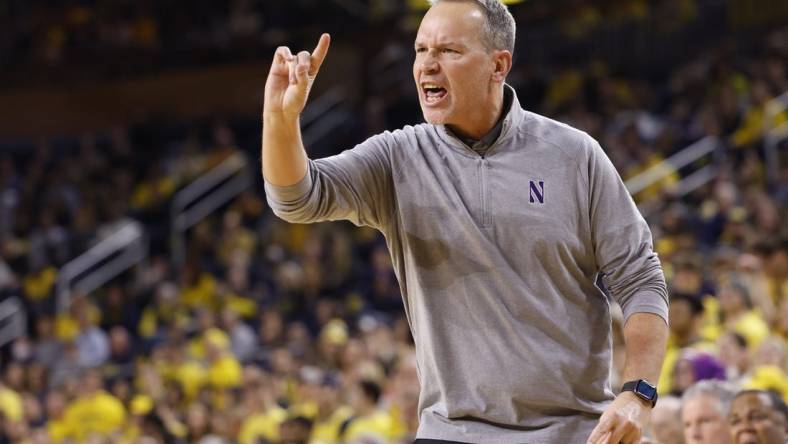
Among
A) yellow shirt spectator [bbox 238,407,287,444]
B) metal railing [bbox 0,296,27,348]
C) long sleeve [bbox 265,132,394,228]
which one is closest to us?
long sleeve [bbox 265,132,394,228]

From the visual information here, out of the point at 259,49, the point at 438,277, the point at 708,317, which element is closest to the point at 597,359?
the point at 438,277

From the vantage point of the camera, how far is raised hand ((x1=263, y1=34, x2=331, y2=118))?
107 inches

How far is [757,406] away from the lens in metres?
4.53

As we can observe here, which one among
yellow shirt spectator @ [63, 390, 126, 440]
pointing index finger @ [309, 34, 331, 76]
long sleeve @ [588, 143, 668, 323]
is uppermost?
pointing index finger @ [309, 34, 331, 76]

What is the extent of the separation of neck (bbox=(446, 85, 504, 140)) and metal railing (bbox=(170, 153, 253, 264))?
12.1 m

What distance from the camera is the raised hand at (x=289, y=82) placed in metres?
2.72

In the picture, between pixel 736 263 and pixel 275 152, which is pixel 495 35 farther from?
pixel 736 263

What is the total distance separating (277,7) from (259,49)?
2.17 ft

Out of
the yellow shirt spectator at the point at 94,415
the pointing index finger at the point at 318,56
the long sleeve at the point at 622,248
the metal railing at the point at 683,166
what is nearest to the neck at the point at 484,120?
the long sleeve at the point at 622,248

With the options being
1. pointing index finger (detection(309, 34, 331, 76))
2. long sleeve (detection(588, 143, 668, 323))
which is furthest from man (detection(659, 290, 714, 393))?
pointing index finger (detection(309, 34, 331, 76))

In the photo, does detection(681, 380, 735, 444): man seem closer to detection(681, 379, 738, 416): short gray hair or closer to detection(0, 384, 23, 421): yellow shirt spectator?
detection(681, 379, 738, 416): short gray hair

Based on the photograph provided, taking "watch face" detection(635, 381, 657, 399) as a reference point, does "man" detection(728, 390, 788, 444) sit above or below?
below

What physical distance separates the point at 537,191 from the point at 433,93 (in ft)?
1.06

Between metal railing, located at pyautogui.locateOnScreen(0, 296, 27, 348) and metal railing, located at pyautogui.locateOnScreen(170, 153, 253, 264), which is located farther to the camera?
metal railing, located at pyautogui.locateOnScreen(170, 153, 253, 264)
